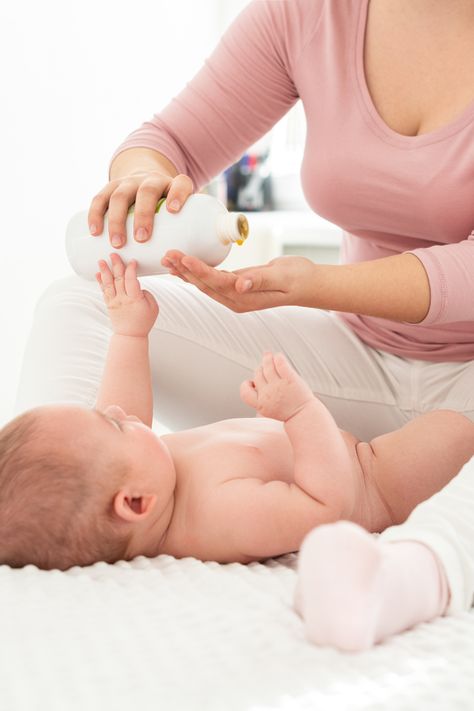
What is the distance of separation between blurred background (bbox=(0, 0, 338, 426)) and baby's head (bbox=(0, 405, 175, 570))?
4.39 ft

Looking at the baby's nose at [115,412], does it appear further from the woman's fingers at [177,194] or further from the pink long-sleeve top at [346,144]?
the pink long-sleeve top at [346,144]

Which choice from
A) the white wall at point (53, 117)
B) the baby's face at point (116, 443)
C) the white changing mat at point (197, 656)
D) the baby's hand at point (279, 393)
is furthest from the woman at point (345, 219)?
the white wall at point (53, 117)

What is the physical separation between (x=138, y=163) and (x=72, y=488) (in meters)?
0.57

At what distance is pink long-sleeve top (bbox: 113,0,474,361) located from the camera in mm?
1169

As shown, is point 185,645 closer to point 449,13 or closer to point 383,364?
point 383,364

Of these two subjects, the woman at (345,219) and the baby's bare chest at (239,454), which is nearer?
the baby's bare chest at (239,454)

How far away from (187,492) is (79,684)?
386mm

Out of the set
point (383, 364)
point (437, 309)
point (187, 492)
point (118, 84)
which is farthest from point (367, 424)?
point (118, 84)

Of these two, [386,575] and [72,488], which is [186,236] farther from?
[386,575]

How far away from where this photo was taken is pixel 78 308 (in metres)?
1.20

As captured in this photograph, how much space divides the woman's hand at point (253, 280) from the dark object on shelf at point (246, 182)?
236 cm

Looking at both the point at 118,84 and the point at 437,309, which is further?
the point at 118,84

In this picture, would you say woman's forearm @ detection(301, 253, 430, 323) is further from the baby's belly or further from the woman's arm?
the baby's belly

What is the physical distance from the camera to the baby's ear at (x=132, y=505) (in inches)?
33.7
